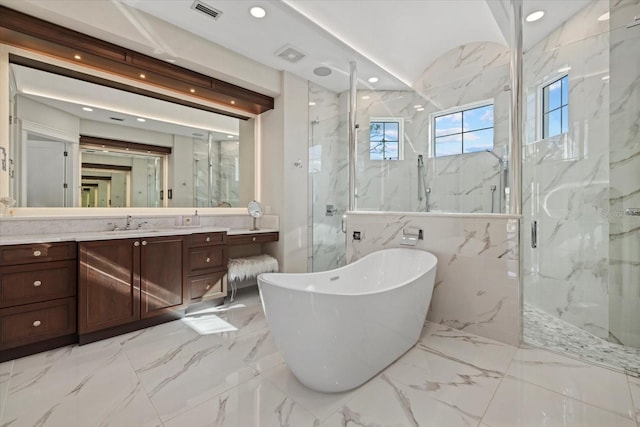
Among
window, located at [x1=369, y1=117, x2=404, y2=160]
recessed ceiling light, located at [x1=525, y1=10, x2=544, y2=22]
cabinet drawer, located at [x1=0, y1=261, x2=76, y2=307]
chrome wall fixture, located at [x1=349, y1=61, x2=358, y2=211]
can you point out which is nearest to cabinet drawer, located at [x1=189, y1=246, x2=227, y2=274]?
cabinet drawer, located at [x1=0, y1=261, x2=76, y2=307]

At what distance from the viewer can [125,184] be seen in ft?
9.41

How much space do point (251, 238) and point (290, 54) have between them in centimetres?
214

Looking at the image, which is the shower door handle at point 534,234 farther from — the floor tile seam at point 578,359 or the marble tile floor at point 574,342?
the floor tile seam at point 578,359

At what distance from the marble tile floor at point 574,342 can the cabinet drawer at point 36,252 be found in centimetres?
346

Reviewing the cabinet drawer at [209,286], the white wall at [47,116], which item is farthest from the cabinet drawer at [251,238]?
the white wall at [47,116]

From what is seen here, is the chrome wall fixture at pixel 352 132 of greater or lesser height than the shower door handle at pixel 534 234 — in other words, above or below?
above

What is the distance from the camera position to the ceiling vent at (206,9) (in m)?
2.36

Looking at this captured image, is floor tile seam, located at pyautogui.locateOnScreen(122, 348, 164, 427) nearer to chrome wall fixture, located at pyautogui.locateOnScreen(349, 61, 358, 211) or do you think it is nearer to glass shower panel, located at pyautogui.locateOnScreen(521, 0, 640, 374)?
chrome wall fixture, located at pyautogui.locateOnScreen(349, 61, 358, 211)

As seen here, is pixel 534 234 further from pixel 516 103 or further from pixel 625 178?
pixel 516 103

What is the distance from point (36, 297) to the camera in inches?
75.0

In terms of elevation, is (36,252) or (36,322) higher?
(36,252)

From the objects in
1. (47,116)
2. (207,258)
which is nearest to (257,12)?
(47,116)

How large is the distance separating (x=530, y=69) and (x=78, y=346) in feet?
16.2

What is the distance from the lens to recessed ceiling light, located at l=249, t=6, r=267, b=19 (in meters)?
2.43
